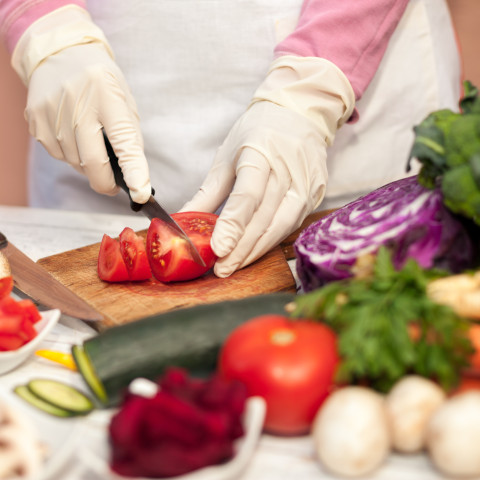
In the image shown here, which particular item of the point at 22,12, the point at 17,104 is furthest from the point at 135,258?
the point at 17,104

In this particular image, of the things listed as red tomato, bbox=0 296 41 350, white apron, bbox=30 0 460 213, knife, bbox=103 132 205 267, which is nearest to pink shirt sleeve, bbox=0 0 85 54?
white apron, bbox=30 0 460 213

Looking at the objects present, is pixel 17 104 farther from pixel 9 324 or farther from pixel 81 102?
pixel 9 324

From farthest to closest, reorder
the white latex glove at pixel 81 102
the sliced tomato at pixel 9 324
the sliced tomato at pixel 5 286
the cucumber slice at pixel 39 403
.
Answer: the white latex glove at pixel 81 102, the sliced tomato at pixel 5 286, the sliced tomato at pixel 9 324, the cucumber slice at pixel 39 403

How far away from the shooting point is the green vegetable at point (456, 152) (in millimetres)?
1070

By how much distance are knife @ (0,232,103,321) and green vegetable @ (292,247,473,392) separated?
26.4 inches

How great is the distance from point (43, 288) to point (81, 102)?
652mm

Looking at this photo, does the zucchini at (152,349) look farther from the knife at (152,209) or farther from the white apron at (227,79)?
the white apron at (227,79)

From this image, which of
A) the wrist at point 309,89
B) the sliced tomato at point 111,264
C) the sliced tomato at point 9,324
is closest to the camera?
the sliced tomato at point 9,324

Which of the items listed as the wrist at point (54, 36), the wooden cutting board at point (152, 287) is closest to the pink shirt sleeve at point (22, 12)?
the wrist at point (54, 36)

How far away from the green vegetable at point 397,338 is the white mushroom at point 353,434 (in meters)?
0.05

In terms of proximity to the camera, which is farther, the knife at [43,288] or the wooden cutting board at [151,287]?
the wooden cutting board at [151,287]

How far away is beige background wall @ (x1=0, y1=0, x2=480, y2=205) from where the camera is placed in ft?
9.07

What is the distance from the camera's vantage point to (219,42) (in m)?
2.14

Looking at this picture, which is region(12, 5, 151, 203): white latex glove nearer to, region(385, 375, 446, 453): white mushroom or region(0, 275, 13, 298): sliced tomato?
region(0, 275, 13, 298): sliced tomato
